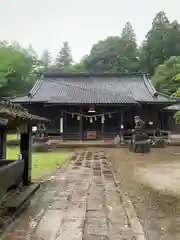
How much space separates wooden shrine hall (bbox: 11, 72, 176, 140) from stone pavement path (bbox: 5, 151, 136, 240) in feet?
51.8

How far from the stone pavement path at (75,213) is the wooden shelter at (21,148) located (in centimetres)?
64

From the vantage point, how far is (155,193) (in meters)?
8.23

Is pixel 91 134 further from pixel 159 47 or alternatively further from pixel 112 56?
pixel 159 47

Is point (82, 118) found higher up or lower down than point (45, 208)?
higher up

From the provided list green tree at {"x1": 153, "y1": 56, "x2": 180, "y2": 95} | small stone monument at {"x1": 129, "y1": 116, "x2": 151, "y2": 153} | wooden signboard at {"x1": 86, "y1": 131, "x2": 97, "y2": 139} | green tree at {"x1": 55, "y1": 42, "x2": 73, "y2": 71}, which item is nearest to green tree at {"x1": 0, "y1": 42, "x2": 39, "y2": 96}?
green tree at {"x1": 153, "y1": 56, "x2": 180, "y2": 95}

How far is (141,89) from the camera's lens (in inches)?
1204

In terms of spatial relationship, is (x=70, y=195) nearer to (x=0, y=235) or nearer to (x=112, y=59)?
(x=0, y=235)

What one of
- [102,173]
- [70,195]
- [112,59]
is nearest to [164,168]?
[102,173]

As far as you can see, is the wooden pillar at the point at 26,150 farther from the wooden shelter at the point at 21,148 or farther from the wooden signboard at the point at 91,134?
the wooden signboard at the point at 91,134

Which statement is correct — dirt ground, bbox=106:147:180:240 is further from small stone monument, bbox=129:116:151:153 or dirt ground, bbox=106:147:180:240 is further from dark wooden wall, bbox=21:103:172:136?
dark wooden wall, bbox=21:103:172:136

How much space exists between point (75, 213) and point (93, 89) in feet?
79.7

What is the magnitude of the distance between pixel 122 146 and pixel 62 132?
18.4ft

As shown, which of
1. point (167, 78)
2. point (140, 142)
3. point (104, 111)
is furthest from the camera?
point (167, 78)

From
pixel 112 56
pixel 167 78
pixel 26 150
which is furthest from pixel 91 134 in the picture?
pixel 112 56
